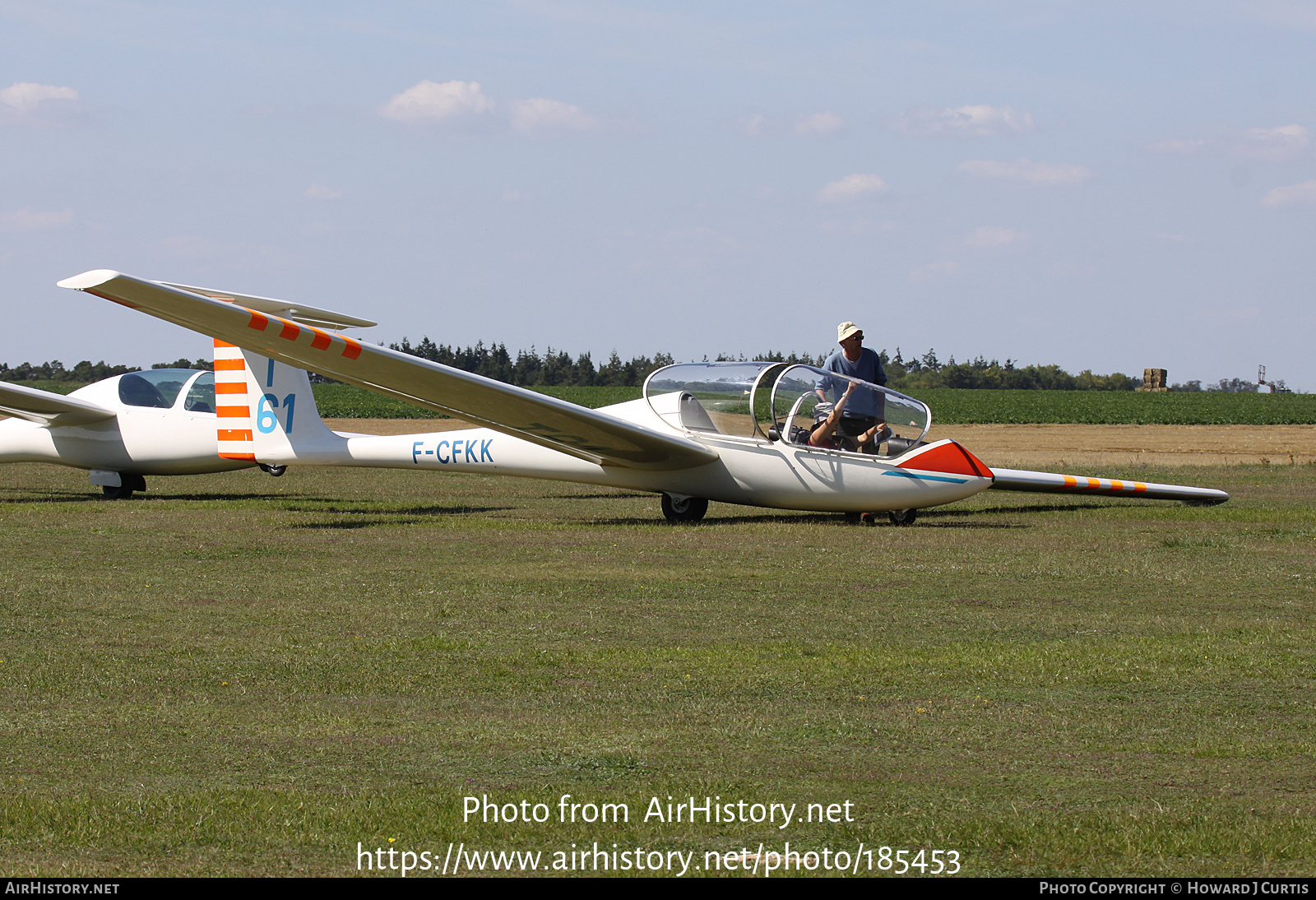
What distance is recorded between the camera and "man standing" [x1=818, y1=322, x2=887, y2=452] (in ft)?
42.0

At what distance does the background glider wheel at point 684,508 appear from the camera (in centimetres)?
1373

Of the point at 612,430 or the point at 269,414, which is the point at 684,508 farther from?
the point at 269,414

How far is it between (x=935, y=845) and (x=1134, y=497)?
1301 centimetres

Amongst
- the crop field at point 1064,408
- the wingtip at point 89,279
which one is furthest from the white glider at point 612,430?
the crop field at point 1064,408

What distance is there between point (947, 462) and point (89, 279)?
780 centimetres

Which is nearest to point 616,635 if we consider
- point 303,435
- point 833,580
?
point 833,580

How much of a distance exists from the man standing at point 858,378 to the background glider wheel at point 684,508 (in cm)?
184

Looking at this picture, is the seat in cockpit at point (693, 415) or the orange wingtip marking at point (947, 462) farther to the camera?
the seat in cockpit at point (693, 415)

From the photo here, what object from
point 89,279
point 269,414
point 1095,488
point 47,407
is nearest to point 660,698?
point 89,279

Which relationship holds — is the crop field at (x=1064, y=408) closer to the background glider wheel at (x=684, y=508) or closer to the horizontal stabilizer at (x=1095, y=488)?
the background glider wheel at (x=684, y=508)

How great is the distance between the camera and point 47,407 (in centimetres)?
1720

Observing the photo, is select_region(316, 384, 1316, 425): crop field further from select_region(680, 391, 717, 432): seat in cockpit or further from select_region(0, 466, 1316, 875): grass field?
select_region(0, 466, 1316, 875): grass field

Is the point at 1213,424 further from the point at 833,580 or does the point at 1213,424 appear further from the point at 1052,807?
the point at 1052,807

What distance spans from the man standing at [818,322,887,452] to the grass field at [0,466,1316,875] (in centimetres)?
191
